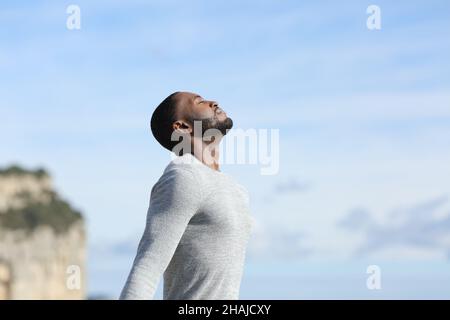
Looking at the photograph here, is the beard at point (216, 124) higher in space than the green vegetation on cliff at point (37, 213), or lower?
higher

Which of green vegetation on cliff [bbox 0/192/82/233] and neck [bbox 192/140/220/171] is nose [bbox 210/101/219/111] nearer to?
neck [bbox 192/140/220/171]

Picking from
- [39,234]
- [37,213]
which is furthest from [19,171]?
[39,234]

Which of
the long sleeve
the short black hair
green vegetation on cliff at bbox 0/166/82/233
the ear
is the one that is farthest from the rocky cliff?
the long sleeve

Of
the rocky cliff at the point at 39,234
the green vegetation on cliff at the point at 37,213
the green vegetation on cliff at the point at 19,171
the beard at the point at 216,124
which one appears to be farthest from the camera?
the green vegetation on cliff at the point at 19,171

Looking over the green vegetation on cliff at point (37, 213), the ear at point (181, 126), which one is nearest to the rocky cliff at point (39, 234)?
the green vegetation on cliff at point (37, 213)

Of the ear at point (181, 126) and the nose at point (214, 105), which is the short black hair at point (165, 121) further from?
the nose at point (214, 105)

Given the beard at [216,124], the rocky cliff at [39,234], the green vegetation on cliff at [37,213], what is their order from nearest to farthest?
the beard at [216,124] → the rocky cliff at [39,234] → the green vegetation on cliff at [37,213]

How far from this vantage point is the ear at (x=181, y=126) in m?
5.66

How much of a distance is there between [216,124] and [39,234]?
110 metres

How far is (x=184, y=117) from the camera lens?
223 inches

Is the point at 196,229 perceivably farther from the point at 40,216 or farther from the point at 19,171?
the point at 19,171

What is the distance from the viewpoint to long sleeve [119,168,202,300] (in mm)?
5191
